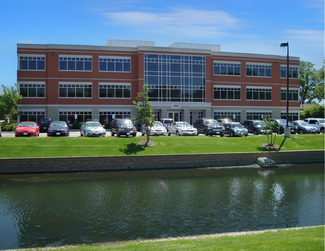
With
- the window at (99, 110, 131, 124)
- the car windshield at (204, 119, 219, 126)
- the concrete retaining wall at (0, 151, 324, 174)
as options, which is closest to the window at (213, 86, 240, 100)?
the window at (99, 110, 131, 124)

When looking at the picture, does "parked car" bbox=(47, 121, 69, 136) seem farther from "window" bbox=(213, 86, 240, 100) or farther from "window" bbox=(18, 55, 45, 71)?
"window" bbox=(213, 86, 240, 100)

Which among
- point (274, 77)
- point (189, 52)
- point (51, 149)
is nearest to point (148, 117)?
point (51, 149)

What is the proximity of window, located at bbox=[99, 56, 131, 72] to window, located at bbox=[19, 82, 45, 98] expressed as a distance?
9.35m

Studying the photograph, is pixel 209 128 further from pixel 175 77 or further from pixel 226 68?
pixel 226 68

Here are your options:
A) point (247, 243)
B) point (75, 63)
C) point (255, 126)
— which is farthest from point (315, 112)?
point (247, 243)

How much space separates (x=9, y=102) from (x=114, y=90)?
48.5 ft

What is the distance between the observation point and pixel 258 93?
173 ft

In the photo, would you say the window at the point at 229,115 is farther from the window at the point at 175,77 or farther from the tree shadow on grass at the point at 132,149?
the tree shadow on grass at the point at 132,149

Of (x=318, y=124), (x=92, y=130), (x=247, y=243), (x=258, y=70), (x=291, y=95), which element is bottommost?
(x=247, y=243)

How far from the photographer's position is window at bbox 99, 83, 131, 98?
153 ft

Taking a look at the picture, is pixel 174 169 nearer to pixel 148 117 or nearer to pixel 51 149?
pixel 148 117

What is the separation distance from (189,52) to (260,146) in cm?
2585

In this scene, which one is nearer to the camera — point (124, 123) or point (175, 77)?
point (124, 123)

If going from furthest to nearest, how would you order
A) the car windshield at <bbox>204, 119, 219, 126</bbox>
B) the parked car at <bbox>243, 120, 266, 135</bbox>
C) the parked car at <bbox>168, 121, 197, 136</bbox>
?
the parked car at <bbox>243, 120, 266, 135</bbox> → the car windshield at <bbox>204, 119, 219, 126</bbox> → the parked car at <bbox>168, 121, 197, 136</bbox>
